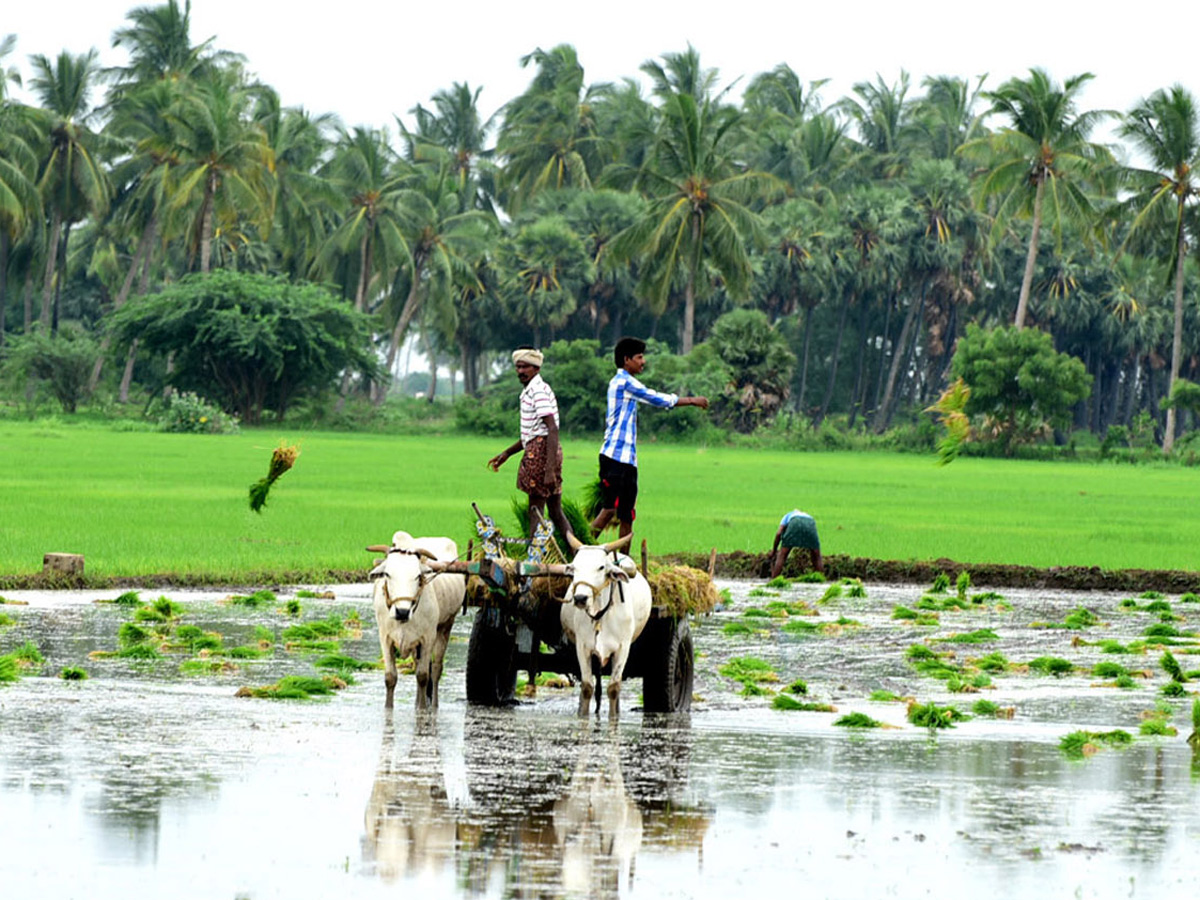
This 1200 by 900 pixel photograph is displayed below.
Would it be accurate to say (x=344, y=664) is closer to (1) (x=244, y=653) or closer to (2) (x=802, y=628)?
(1) (x=244, y=653)

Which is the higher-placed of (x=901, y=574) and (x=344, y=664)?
(x=901, y=574)

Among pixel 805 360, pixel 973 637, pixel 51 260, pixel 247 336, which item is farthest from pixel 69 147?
pixel 973 637

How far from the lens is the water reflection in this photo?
6.65m

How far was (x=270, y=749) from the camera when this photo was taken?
30.2 ft

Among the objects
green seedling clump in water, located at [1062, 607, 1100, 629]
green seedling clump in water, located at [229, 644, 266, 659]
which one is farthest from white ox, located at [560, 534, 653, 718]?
green seedling clump in water, located at [1062, 607, 1100, 629]

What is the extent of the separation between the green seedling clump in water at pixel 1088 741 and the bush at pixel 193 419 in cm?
5356

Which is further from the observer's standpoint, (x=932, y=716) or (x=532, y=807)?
(x=932, y=716)

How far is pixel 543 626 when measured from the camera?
10.9 m

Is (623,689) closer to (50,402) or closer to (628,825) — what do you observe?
(628,825)

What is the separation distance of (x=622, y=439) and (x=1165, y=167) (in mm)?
55783

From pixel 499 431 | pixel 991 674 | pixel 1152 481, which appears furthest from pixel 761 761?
pixel 499 431

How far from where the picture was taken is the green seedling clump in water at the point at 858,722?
10703mm

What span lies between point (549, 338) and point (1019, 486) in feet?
137

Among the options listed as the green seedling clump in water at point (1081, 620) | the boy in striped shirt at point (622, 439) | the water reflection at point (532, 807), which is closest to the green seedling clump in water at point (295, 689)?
the water reflection at point (532, 807)
